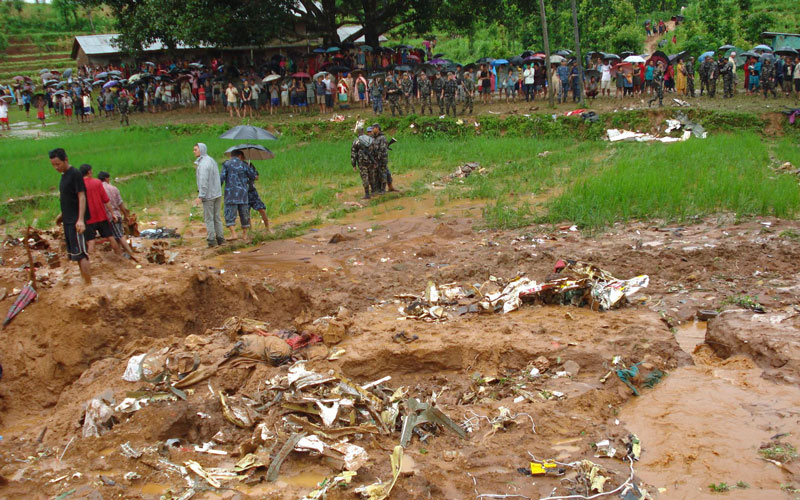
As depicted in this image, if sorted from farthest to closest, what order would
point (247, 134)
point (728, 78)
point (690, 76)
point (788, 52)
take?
point (690, 76), point (728, 78), point (788, 52), point (247, 134)

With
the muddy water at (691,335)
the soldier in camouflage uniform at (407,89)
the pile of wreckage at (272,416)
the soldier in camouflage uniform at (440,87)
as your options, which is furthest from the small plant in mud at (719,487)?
the soldier in camouflage uniform at (407,89)

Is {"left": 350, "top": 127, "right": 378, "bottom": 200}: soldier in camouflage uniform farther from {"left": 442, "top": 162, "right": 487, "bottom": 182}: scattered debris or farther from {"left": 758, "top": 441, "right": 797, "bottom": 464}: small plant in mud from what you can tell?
{"left": 758, "top": 441, "right": 797, "bottom": 464}: small plant in mud

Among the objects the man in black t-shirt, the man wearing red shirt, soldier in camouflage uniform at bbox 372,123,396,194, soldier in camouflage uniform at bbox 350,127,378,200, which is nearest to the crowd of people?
soldier in camouflage uniform at bbox 372,123,396,194

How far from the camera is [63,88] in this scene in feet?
104

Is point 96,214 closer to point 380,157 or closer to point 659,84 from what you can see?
point 380,157

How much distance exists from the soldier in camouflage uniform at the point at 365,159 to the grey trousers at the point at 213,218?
12.1ft

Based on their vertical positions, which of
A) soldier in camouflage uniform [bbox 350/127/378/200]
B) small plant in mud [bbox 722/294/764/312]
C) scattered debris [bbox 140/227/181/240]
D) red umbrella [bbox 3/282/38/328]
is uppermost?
soldier in camouflage uniform [bbox 350/127/378/200]

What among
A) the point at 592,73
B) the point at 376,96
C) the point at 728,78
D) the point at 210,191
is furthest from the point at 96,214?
the point at 728,78

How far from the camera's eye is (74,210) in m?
7.82

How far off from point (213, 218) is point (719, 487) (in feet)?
27.2

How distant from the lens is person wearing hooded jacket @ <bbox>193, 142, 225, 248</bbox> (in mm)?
10239

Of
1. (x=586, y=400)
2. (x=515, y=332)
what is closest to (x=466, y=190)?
(x=515, y=332)

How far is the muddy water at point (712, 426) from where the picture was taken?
460 cm

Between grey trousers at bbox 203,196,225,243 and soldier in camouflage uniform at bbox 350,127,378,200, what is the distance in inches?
145
